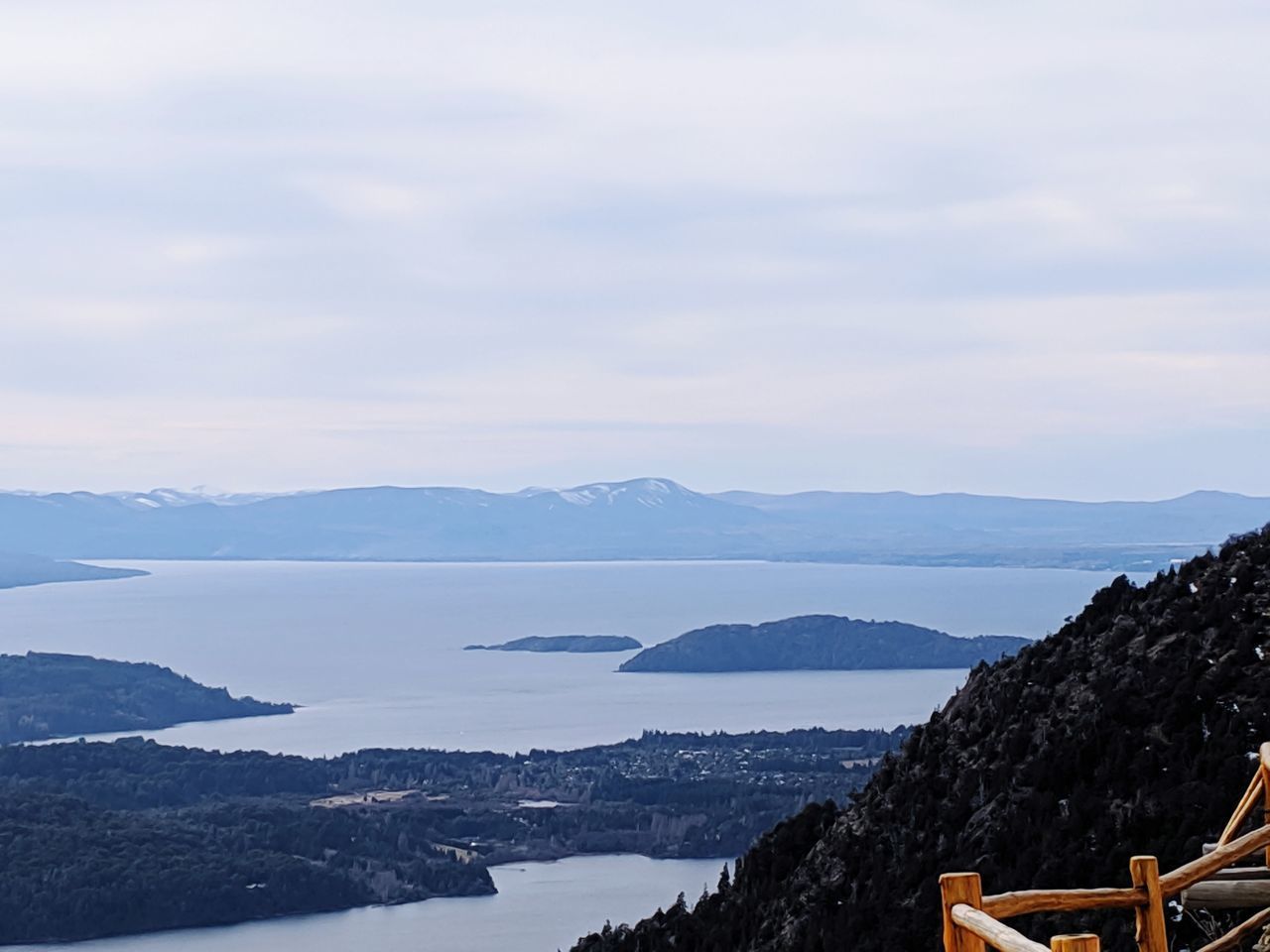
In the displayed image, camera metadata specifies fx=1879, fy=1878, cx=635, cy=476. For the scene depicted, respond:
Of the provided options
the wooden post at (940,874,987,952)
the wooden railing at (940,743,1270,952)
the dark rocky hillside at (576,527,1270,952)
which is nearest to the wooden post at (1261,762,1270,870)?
the wooden railing at (940,743,1270,952)

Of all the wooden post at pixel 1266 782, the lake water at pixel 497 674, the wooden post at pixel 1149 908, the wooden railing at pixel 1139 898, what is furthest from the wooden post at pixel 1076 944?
the lake water at pixel 497 674

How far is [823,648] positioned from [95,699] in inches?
1560

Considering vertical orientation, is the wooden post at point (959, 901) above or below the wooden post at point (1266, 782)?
below

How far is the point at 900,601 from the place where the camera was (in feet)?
490

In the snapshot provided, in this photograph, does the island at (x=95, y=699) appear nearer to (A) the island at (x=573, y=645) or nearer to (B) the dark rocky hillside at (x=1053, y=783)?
(A) the island at (x=573, y=645)

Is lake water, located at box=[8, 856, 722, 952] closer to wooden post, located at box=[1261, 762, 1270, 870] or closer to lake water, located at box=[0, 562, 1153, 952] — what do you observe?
lake water, located at box=[0, 562, 1153, 952]

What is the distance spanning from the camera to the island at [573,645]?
12356 centimetres

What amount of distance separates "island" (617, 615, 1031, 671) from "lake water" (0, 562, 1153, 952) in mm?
1393

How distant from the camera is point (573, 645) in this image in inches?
4902

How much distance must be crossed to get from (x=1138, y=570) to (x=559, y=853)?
9130cm

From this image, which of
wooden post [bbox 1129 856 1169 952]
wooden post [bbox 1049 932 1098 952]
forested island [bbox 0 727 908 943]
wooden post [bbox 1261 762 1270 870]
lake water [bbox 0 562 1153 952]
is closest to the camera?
wooden post [bbox 1049 932 1098 952]

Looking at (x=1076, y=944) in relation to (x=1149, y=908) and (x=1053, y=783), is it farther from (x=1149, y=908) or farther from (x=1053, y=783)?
(x=1053, y=783)

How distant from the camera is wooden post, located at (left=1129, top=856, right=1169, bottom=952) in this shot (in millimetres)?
4039

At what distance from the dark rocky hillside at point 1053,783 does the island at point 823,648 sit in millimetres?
80309
